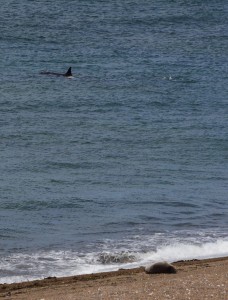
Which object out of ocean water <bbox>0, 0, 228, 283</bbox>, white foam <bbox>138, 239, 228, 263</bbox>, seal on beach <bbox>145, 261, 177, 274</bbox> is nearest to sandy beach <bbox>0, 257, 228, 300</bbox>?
seal on beach <bbox>145, 261, 177, 274</bbox>

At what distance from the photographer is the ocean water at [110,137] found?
2019 cm

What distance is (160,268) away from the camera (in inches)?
673

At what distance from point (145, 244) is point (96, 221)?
205cm

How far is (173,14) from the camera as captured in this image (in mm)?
52562

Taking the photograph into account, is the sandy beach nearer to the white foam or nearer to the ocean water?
the white foam

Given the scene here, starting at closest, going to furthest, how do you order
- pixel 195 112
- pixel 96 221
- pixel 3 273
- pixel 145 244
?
pixel 3 273
pixel 145 244
pixel 96 221
pixel 195 112

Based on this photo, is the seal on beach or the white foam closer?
the seal on beach

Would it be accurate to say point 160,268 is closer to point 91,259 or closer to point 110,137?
point 91,259

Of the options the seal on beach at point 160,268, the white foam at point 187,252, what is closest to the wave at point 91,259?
the white foam at point 187,252

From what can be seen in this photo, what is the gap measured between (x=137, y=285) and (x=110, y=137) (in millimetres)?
14905

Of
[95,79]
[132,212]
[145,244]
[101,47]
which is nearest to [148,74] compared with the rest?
[95,79]

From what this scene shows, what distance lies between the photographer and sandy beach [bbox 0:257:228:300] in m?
14.1

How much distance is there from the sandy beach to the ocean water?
36.5 inches

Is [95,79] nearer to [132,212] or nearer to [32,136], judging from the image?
[32,136]
